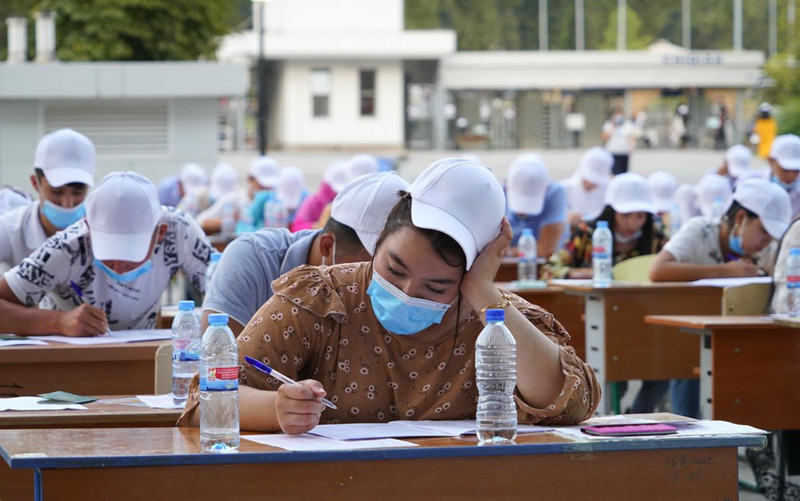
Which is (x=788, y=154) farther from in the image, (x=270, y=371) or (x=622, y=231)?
(x=270, y=371)

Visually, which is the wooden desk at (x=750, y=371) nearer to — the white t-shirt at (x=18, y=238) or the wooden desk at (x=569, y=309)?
the wooden desk at (x=569, y=309)

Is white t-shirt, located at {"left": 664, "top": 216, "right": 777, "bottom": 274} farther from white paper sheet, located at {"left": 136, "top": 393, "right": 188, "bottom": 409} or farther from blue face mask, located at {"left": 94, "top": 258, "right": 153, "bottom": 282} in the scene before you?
white paper sheet, located at {"left": 136, "top": 393, "right": 188, "bottom": 409}

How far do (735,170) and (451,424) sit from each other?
501 inches

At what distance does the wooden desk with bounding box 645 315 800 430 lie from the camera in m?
6.44

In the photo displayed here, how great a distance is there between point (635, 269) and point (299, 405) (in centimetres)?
559

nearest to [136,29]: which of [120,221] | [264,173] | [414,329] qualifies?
[264,173]

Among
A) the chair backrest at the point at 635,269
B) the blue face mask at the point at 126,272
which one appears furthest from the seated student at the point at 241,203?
the blue face mask at the point at 126,272

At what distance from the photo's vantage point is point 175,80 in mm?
18734

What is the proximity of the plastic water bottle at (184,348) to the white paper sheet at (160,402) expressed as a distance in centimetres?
3

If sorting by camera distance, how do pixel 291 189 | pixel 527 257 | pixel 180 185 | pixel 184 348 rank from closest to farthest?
pixel 184 348 < pixel 527 257 < pixel 291 189 < pixel 180 185

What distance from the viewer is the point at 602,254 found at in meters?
8.66

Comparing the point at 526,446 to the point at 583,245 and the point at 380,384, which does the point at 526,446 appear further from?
the point at 583,245

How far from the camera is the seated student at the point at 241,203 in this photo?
49.0ft

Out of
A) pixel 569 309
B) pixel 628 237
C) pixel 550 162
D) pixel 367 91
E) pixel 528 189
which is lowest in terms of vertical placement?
pixel 569 309
